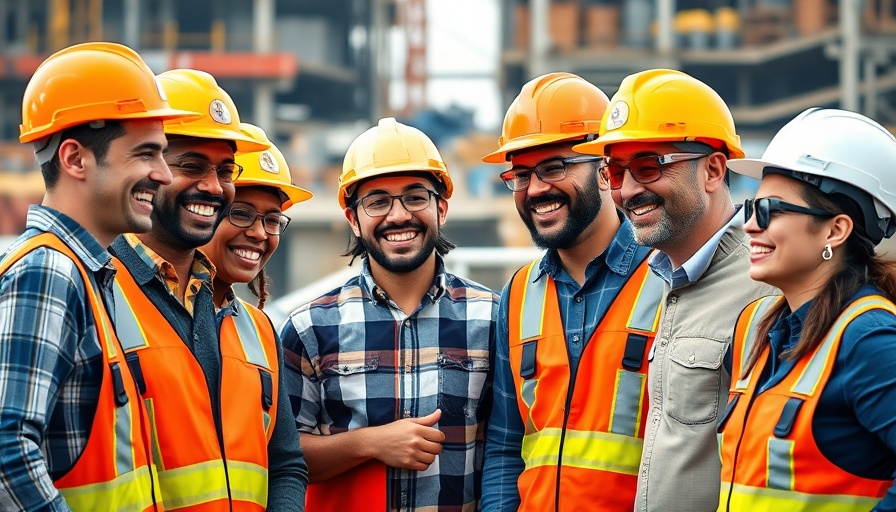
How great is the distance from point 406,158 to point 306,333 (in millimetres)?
824

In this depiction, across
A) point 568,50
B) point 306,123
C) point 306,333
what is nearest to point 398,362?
point 306,333

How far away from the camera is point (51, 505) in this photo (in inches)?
117

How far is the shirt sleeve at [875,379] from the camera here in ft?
9.86

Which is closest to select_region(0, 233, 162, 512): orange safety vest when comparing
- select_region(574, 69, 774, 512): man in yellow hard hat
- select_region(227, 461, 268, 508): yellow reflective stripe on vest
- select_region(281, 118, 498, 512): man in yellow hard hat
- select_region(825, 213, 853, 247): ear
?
select_region(227, 461, 268, 508): yellow reflective stripe on vest

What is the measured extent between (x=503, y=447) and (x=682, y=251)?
1020 millimetres

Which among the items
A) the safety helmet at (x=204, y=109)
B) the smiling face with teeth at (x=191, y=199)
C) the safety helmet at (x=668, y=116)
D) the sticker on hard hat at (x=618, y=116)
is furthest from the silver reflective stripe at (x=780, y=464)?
the safety helmet at (x=204, y=109)

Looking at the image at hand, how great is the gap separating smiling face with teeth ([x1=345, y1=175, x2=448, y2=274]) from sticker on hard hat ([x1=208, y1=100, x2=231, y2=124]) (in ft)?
2.20

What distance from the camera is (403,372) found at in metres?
4.59

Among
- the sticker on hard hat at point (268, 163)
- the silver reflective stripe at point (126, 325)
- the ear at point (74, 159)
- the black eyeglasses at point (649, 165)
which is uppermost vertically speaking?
the ear at point (74, 159)

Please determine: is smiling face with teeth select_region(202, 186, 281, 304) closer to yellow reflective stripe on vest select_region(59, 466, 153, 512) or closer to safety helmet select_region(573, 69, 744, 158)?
yellow reflective stripe on vest select_region(59, 466, 153, 512)

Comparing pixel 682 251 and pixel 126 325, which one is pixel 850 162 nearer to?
pixel 682 251

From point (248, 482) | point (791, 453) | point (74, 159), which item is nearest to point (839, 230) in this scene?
point (791, 453)

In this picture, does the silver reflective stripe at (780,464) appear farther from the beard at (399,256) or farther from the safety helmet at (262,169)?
the safety helmet at (262,169)

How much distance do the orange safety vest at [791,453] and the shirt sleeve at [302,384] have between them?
71.6 inches
